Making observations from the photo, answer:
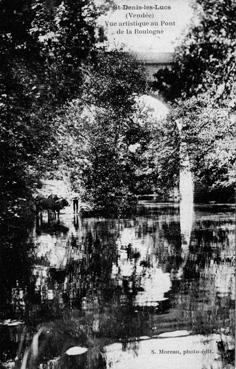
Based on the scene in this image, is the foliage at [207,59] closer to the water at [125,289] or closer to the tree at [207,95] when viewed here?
the tree at [207,95]

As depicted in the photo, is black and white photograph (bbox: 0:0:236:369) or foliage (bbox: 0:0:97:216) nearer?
black and white photograph (bbox: 0:0:236:369)

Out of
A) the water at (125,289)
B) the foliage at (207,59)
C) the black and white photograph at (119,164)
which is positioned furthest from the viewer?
the foliage at (207,59)

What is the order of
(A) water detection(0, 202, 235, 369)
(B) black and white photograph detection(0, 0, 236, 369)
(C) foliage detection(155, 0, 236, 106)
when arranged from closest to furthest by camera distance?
(A) water detection(0, 202, 235, 369)
(B) black and white photograph detection(0, 0, 236, 369)
(C) foliage detection(155, 0, 236, 106)

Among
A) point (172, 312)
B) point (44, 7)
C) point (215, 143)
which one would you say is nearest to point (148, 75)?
point (215, 143)

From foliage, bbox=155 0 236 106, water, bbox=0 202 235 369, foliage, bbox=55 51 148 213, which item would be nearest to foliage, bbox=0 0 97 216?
foliage, bbox=55 51 148 213

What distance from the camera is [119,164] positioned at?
2.70 metres

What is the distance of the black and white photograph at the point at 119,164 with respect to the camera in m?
2.48

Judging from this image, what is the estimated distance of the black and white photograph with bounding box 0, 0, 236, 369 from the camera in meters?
2.48

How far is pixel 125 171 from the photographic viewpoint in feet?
8.82

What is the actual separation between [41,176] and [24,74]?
0.68 m

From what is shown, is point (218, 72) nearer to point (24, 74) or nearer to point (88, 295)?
point (24, 74)

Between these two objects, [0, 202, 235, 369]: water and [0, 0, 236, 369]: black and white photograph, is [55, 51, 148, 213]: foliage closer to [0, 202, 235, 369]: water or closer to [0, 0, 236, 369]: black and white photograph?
[0, 0, 236, 369]: black and white photograph

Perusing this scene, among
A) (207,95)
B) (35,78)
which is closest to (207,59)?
(207,95)

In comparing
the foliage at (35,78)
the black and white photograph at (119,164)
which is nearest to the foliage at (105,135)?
the black and white photograph at (119,164)
